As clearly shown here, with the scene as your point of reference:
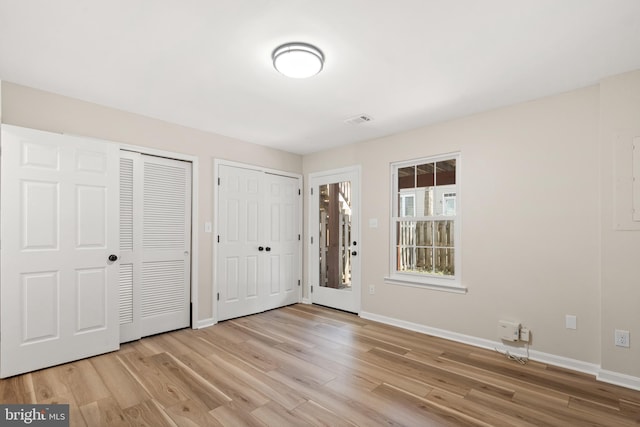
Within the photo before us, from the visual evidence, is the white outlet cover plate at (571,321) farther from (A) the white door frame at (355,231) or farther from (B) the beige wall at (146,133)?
(B) the beige wall at (146,133)

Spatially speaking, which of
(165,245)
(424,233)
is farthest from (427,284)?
(165,245)

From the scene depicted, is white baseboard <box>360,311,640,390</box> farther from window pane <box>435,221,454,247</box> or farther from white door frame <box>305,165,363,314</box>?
window pane <box>435,221,454,247</box>

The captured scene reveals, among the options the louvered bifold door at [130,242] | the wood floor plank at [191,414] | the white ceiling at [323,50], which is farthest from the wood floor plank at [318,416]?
the white ceiling at [323,50]

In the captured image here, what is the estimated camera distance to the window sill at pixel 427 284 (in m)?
3.48

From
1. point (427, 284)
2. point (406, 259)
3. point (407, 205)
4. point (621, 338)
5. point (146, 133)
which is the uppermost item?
point (146, 133)

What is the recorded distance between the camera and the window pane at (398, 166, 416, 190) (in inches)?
158

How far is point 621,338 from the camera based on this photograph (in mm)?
2496

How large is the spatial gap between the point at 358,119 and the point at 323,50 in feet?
4.64

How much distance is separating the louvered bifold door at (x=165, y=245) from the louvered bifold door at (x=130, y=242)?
0.21 ft

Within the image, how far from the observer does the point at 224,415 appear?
2064mm

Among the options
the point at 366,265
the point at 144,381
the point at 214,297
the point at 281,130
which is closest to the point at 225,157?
the point at 281,130

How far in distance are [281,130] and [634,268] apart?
3.69m

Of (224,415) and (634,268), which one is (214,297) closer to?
(224,415)

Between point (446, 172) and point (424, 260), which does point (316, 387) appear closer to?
point (424, 260)
